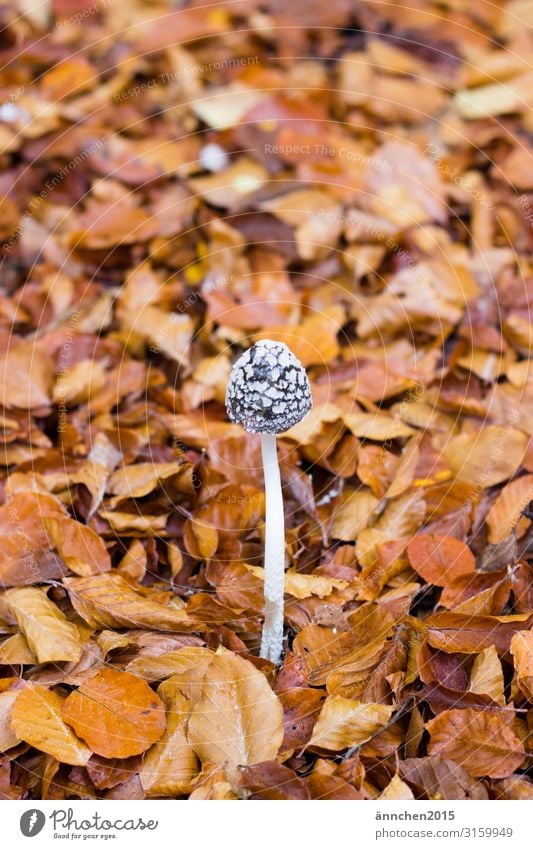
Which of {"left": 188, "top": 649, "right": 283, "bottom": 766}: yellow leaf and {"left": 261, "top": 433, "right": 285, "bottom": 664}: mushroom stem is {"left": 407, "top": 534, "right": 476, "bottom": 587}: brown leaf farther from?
{"left": 188, "top": 649, "right": 283, "bottom": 766}: yellow leaf

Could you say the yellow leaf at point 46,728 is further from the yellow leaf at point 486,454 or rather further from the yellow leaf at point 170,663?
the yellow leaf at point 486,454

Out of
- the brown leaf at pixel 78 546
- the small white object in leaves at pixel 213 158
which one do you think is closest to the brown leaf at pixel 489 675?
the brown leaf at pixel 78 546

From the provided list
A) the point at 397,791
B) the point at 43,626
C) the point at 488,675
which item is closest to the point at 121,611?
the point at 43,626

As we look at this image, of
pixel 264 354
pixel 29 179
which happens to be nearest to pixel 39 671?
pixel 264 354

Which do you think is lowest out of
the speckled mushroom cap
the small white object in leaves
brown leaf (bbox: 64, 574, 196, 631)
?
brown leaf (bbox: 64, 574, 196, 631)

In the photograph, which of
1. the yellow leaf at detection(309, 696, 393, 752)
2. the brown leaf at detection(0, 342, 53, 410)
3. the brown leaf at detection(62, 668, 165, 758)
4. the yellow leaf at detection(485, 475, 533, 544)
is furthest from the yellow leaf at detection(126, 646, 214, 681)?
the brown leaf at detection(0, 342, 53, 410)

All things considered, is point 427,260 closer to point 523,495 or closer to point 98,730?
point 523,495
